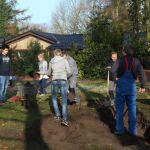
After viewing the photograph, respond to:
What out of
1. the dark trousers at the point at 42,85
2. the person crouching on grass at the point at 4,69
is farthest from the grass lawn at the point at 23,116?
the person crouching on grass at the point at 4,69

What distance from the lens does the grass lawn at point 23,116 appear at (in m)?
9.43

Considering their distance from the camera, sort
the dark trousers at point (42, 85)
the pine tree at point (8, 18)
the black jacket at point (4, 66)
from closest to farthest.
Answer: the black jacket at point (4, 66), the dark trousers at point (42, 85), the pine tree at point (8, 18)

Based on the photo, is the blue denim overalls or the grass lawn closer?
the grass lawn

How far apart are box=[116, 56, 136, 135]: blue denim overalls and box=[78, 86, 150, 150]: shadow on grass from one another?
0.25 meters

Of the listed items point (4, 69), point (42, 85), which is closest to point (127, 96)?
point (4, 69)

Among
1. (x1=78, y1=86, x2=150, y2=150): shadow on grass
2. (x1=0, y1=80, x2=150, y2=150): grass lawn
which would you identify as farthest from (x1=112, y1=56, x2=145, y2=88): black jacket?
(x1=0, y1=80, x2=150, y2=150): grass lawn

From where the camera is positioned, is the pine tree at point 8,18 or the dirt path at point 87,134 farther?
the pine tree at point 8,18

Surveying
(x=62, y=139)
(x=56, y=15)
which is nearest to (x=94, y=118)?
(x=62, y=139)

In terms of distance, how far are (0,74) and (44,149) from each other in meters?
6.75

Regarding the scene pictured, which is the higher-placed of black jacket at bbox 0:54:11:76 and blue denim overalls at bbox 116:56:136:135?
black jacket at bbox 0:54:11:76

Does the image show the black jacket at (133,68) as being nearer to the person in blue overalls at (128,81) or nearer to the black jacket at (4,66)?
the person in blue overalls at (128,81)

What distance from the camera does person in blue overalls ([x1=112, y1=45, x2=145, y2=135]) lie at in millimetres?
10250

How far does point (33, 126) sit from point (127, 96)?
2.47 metres

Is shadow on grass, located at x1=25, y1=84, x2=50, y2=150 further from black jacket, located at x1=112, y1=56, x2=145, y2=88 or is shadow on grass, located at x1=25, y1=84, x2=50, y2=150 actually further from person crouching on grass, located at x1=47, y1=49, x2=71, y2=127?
black jacket, located at x1=112, y1=56, x2=145, y2=88
